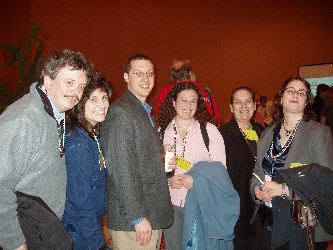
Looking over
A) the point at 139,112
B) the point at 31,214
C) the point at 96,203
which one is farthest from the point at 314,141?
the point at 31,214

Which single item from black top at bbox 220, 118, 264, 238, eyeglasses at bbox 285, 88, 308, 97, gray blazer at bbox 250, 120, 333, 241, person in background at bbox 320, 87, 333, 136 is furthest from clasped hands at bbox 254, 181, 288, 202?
person in background at bbox 320, 87, 333, 136

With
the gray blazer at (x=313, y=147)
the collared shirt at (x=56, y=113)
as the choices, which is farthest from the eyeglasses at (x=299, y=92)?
the collared shirt at (x=56, y=113)

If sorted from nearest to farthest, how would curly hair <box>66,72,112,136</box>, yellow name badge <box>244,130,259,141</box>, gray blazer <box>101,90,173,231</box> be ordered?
1. gray blazer <box>101,90,173,231</box>
2. curly hair <box>66,72,112,136</box>
3. yellow name badge <box>244,130,259,141</box>

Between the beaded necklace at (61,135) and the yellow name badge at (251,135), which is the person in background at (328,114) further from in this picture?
the beaded necklace at (61,135)

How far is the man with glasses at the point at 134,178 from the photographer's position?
1.35m

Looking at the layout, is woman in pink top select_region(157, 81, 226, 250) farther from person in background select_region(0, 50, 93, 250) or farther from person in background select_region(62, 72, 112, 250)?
person in background select_region(0, 50, 93, 250)

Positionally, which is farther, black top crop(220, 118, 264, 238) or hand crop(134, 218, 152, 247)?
black top crop(220, 118, 264, 238)

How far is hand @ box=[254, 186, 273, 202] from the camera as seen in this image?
1709 millimetres

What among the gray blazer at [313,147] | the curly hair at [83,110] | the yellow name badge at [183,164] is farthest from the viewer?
the yellow name badge at [183,164]

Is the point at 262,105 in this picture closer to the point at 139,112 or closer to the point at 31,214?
the point at 139,112

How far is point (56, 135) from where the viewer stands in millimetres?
1227

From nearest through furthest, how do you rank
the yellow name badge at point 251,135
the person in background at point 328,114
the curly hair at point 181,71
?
the yellow name badge at point 251,135 < the curly hair at point 181,71 < the person in background at point 328,114

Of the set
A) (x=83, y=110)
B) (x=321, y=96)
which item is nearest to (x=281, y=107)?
(x=83, y=110)

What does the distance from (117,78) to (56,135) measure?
530cm
